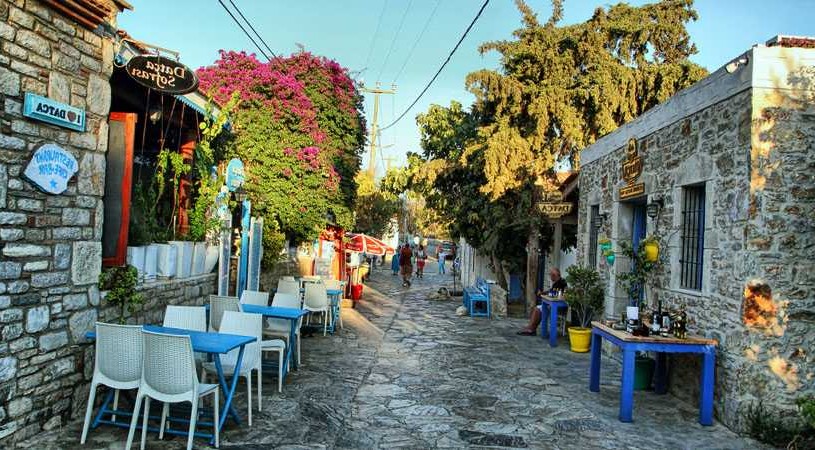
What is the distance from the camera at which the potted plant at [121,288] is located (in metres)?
5.14

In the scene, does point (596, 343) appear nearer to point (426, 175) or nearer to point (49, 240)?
point (49, 240)

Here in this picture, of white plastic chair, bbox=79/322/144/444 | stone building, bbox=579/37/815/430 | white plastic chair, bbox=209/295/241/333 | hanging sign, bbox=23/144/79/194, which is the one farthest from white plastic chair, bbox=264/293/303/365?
stone building, bbox=579/37/815/430

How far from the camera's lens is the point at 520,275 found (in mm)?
16500

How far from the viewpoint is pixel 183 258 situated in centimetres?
687

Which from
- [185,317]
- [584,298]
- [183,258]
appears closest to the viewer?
[185,317]

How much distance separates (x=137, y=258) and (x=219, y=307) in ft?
3.51

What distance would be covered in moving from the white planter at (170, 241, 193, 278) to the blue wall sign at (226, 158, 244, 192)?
1785mm

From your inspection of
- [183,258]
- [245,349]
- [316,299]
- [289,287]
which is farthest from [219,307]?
[316,299]

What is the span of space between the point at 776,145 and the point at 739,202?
59 centimetres

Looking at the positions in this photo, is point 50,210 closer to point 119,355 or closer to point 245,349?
point 119,355

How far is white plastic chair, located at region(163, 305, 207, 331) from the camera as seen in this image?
5.40 m

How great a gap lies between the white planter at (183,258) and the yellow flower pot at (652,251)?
5529mm

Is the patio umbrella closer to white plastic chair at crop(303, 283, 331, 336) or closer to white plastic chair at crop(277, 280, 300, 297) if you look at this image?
white plastic chair at crop(303, 283, 331, 336)

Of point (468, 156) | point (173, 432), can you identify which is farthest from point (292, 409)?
point (468, 156)
